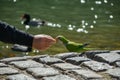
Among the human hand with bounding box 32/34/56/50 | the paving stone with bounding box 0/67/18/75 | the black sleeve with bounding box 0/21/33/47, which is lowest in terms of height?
the paving stone with bounding box 0/67/18/75

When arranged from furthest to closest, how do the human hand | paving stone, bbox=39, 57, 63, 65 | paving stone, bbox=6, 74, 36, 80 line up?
paving stone, bbox=39, 57, 63, 65 → paving stone, bbox=6, 74, 36, 80 → the human hand

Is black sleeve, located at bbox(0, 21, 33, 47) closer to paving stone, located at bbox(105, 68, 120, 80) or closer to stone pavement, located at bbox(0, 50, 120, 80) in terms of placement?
stone pavement, located at bbox(0, 50, 120, 80)

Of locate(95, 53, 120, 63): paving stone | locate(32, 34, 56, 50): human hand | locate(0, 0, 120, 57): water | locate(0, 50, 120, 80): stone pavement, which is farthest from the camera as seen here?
locate(0, 0, 120, 57): water

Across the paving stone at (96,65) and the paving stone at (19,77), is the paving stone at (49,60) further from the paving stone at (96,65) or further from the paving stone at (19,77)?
the paving stone at (19,77)

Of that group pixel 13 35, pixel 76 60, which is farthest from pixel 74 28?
pixel 13 35

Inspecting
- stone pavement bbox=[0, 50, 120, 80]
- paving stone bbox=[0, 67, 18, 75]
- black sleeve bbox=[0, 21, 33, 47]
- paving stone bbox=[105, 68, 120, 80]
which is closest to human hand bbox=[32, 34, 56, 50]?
black sleeve bbox=[0, 21, 33, 47]

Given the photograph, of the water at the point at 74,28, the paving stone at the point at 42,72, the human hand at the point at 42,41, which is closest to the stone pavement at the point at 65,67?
the paving stone at the point at 42,72

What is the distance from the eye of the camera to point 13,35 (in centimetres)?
571

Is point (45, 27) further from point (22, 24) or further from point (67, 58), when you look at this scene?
point (67, 58)

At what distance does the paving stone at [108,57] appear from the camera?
7.14 meters

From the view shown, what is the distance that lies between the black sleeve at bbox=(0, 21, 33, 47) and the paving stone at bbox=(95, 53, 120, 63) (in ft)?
6.46

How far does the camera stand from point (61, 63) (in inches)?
274

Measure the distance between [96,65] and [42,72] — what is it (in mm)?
1066

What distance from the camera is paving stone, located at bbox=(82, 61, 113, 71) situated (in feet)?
21.6
